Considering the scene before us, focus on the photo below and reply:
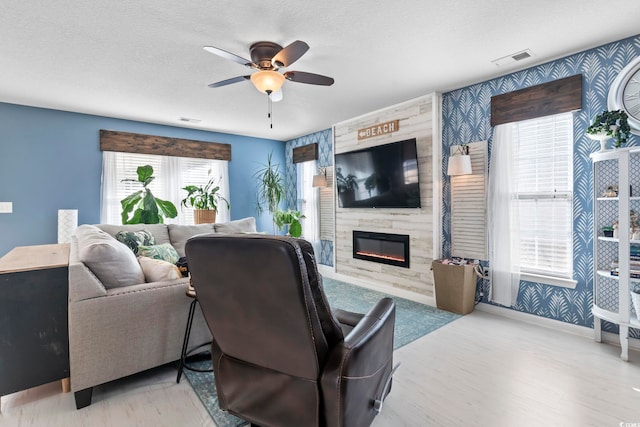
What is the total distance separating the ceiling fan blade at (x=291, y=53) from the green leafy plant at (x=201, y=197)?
3.14 m

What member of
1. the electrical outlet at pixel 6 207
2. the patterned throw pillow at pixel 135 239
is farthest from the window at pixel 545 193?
the electrical outlet at pixel 6 207

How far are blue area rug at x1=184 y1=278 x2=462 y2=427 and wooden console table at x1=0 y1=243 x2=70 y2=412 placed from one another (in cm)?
81

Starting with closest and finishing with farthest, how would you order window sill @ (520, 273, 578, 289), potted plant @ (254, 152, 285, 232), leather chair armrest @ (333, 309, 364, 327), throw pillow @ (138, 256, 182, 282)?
leather chair armrest @ (333, 309, 364, 327) < throw pillow @ (138, 256, 182, 282) < window sill @ (520, 273, 578, 289) < potted plant @ (254, 152, 285, 232)

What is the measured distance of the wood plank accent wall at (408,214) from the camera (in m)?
3.83

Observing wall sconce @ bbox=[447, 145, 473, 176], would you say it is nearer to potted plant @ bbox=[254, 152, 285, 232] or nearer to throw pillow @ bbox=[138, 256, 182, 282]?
throw pillow @ bbox=[138, 256, 182, 282]

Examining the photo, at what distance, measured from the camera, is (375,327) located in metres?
1.46

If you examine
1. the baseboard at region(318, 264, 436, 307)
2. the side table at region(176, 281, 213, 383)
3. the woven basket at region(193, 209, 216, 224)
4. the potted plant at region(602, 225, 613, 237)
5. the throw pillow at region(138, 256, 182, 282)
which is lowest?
the baseboard at region(318, 264, 436, 307)

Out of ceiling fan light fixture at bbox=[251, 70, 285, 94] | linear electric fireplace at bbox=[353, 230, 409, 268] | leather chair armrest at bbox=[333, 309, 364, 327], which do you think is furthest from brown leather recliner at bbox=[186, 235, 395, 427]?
linear electric fireplace at bbox=[353, 230, 409, 268]

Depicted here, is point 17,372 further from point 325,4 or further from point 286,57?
point 325,4

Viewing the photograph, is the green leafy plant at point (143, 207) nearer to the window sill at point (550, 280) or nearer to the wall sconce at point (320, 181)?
the wall sconce at point (320, 181)

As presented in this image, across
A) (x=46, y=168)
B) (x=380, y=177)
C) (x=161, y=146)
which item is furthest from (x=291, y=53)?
(x=46, y=168)

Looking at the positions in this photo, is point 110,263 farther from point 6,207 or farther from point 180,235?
point 6,207

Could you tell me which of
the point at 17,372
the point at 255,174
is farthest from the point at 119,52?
the point at 255,174

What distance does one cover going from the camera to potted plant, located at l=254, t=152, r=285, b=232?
19.3 ft
